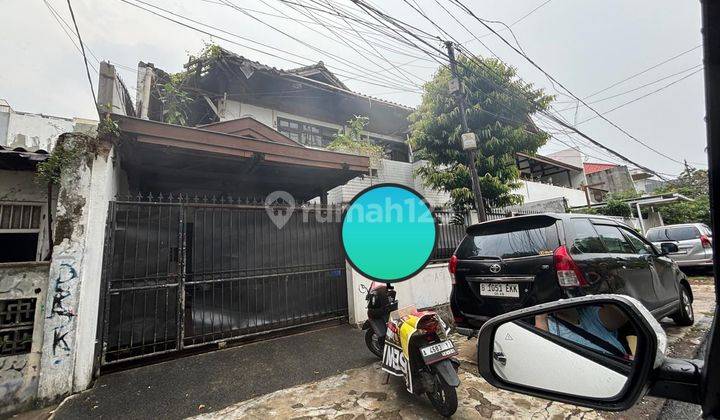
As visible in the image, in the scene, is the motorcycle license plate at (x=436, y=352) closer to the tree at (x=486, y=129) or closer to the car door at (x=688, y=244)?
the tree at (x=486, y=129)

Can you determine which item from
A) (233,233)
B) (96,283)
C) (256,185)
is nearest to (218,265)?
(233,233)

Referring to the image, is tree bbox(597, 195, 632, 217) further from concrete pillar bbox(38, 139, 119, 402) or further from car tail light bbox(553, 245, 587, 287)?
concrete pillar bbox(38, 139, 119, 402)

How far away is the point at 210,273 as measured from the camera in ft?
15.5

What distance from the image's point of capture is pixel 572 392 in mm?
1079

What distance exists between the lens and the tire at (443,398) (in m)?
2.60

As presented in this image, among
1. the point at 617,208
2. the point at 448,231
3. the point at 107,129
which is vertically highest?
the point at 107,129

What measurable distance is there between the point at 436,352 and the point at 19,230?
6.92 meters

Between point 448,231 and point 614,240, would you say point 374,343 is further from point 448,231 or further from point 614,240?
point 448,231

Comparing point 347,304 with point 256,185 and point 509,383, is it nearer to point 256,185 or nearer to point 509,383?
point 256,185

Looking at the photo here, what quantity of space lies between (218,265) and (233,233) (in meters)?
0.56

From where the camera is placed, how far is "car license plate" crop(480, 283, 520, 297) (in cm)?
324

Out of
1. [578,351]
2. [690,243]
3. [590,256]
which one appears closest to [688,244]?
[690,243]

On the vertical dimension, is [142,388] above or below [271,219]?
below

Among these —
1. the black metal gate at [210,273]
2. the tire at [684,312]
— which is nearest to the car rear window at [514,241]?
the black metal gate at [210,273]
